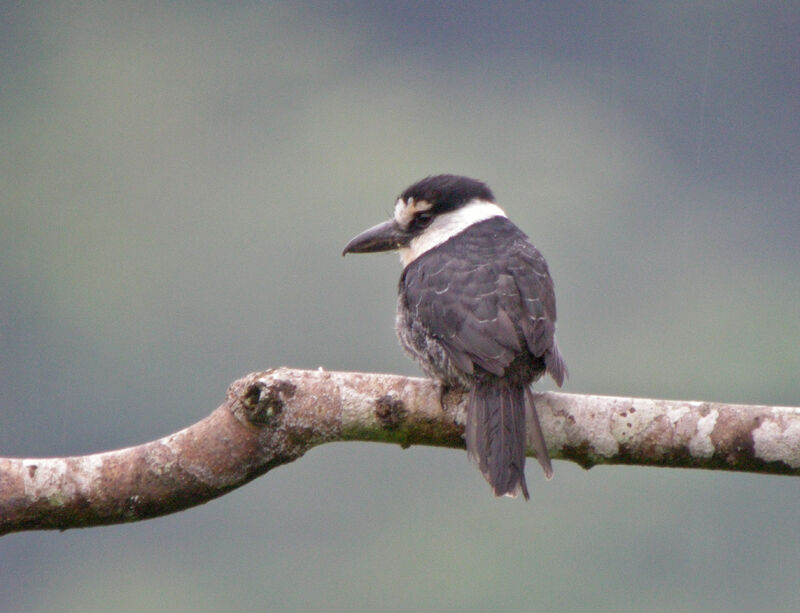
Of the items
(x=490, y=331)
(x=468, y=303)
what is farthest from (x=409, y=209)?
(x=490, y=331)

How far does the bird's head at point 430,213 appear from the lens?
4.48m

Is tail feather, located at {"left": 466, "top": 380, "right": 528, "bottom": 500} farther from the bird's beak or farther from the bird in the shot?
the bird's beak

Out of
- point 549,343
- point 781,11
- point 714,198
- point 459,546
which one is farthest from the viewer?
point 781,11

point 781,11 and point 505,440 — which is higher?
point 781,11

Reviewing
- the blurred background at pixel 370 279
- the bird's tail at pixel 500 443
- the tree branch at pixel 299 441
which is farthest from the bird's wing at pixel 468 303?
the blurred background at pixel 370 279

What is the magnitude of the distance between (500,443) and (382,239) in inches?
47.9

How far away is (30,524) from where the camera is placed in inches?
130

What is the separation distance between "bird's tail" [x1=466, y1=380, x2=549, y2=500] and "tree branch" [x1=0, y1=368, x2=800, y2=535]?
136 mm

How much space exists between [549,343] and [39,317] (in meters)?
25.8

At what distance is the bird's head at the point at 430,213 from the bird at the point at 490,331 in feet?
0.23

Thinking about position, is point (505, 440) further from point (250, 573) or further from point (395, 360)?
point (250, 573)

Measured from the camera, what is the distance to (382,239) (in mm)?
4555

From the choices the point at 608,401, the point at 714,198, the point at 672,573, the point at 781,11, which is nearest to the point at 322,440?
the point at 608,401

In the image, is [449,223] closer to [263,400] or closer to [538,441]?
[538,441]
